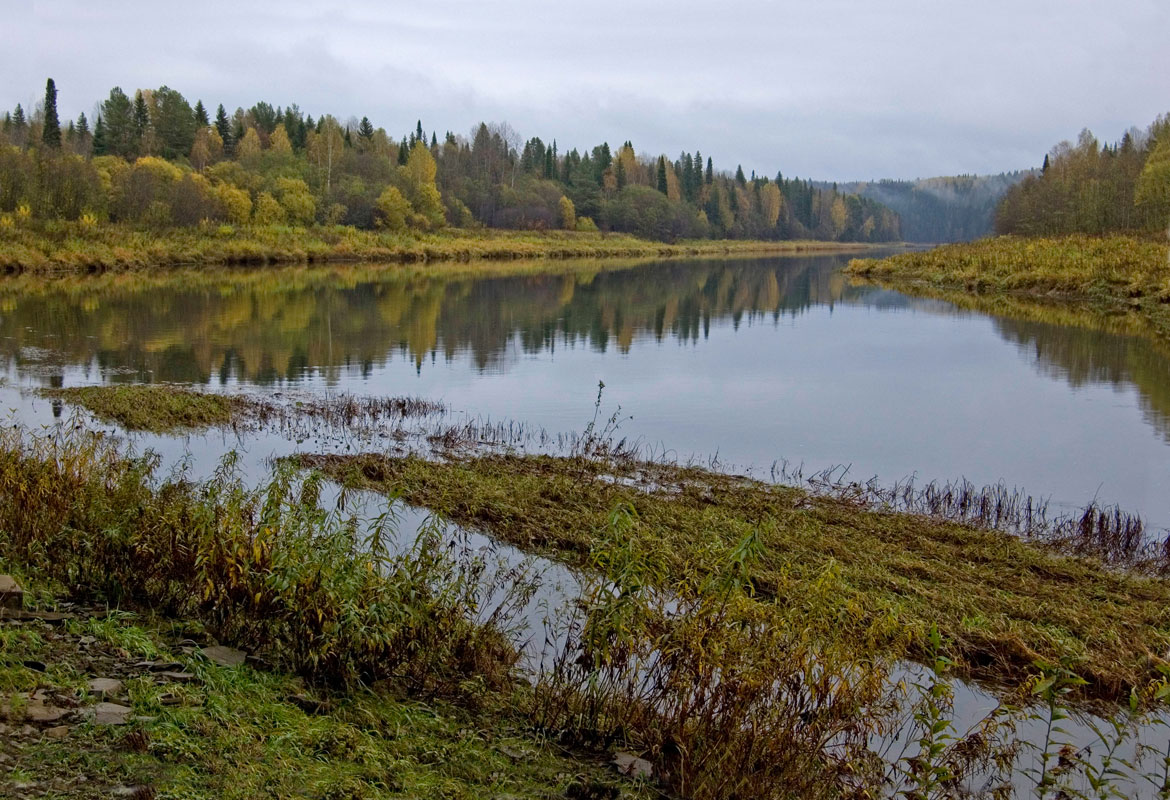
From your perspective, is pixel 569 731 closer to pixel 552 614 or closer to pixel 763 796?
pixel 763 796

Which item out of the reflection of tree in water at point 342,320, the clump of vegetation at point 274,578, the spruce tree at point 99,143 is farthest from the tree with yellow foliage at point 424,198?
the clump of vegetation at point 274,578

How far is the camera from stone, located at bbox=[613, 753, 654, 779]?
5.13 metres

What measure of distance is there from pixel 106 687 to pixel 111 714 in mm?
369

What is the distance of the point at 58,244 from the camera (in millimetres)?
44500

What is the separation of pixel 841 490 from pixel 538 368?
1058cm

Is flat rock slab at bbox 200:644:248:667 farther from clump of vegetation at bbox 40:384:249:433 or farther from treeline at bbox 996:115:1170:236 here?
treeline at bbox 996:115:1170:236

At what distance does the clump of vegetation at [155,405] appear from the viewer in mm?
14172

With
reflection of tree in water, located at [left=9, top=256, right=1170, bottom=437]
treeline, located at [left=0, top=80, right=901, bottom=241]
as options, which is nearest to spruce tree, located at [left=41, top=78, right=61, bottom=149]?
treeline, located at [left=0, top=80, right=901, bottom=241]

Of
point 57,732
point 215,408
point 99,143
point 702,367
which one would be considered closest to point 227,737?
point 57,732

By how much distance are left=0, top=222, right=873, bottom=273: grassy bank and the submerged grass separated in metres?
37.9

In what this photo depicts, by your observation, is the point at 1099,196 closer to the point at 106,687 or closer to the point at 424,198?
the point at 424,198

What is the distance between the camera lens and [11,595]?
586 cm

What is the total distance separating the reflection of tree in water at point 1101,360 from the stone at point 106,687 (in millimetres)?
14965

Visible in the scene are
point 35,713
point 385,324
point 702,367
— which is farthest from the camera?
point 385,324
